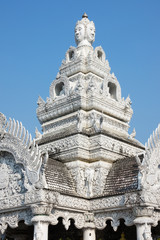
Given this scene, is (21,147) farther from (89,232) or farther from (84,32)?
(84,32)

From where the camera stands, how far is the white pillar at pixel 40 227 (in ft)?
46.8

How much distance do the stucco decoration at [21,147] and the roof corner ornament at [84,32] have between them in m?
9.09

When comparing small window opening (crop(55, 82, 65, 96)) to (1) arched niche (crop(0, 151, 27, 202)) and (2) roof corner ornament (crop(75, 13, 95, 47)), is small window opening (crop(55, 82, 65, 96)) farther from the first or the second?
(1) arched niche (crop(0, 151, 27, 202))

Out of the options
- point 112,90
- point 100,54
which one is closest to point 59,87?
point 112,90

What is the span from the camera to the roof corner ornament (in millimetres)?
24469

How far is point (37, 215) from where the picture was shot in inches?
575

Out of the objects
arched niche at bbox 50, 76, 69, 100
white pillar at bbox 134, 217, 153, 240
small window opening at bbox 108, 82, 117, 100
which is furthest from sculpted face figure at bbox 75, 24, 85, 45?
white pillar at bbox 134, 217, 153, 240

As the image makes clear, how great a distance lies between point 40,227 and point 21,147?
4.09 meters

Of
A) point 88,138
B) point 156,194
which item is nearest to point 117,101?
point 88,138

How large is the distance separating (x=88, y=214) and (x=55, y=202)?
2240mm

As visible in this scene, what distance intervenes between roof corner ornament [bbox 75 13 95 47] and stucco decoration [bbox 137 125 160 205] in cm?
1027

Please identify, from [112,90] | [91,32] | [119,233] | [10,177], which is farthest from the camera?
[91,32]

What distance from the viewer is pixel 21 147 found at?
16.8 meters

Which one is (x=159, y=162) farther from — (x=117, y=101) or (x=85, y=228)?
(x=117, y=101)
